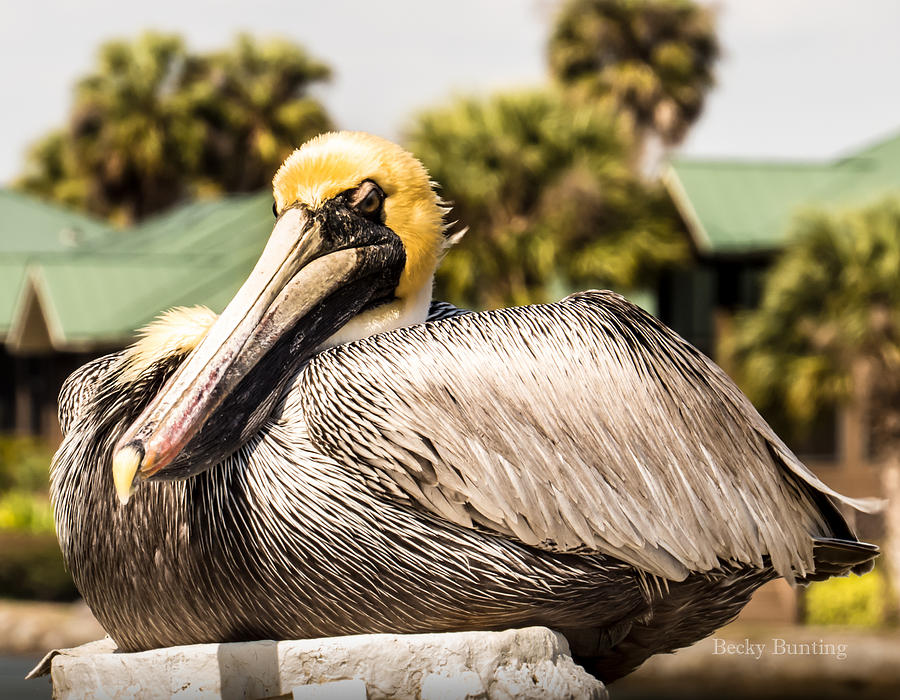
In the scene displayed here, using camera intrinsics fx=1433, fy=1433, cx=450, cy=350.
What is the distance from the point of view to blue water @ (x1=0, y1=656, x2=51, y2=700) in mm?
8645

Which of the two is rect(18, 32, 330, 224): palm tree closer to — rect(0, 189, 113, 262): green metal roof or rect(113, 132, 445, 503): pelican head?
rect(0, 189, 113, 262): green metal roof

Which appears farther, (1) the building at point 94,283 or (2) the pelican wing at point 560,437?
(1) the building at point 94,283

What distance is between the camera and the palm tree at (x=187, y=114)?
3491 cm

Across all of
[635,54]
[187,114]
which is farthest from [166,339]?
[187,114]

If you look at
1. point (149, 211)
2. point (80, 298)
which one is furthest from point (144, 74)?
point (80, 298)

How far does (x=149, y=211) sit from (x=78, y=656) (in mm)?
34767

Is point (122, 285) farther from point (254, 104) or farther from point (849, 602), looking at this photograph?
point (254, 104)

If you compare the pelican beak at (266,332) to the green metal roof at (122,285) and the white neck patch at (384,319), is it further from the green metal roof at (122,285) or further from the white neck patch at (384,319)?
the green metal roof at (122,285)

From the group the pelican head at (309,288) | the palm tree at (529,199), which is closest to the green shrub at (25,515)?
the palm tree at (529,199)

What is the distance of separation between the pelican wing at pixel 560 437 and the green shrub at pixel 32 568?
1465 centimetres

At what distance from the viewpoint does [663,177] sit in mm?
21125

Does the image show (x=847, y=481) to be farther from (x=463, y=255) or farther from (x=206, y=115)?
(x=206, y=115)

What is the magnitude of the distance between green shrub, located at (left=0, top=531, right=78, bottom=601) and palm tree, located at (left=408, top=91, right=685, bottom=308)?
5849 mm

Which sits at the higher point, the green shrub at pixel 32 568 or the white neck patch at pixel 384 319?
the white neck patch at pixel 384 319
